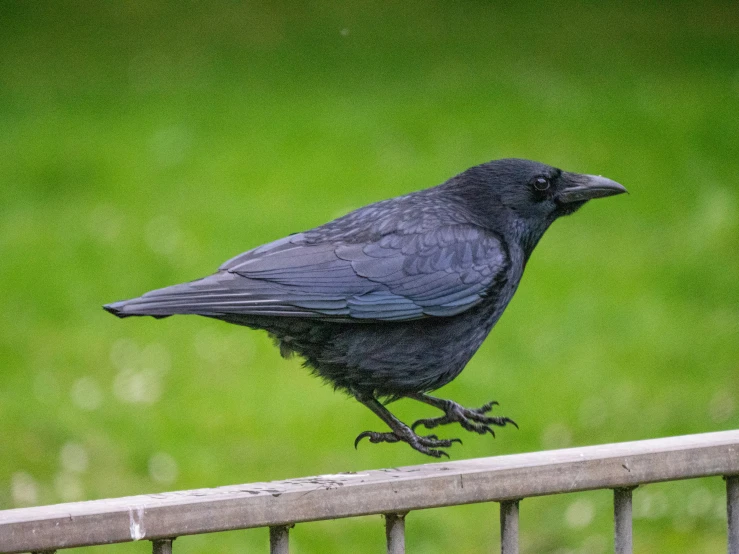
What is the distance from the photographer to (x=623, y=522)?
275 centimetres

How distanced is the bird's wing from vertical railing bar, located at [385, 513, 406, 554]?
0.84 metres

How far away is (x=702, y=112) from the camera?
1036 centimetres

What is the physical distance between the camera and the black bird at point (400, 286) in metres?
3.33

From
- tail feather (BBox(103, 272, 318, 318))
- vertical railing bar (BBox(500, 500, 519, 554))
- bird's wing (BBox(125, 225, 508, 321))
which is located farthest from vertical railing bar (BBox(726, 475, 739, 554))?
tail feather (BBox(103, 272, 318, 318))

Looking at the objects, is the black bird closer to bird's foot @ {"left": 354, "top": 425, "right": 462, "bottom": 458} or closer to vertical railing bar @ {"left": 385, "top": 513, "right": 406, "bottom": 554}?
bird's foot @ {"left": 354, "top": 425, "right": 462, "bottom": 458}

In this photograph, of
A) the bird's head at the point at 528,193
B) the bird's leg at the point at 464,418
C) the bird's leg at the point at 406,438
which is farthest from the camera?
the bird's head at the point at 528,193

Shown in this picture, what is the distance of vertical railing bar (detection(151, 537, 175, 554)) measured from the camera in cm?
240

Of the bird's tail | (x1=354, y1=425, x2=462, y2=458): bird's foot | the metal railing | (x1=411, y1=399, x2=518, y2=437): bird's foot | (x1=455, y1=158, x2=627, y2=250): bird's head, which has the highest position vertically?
(x1=455, y1=158, x2=627, y2=250): bird's head

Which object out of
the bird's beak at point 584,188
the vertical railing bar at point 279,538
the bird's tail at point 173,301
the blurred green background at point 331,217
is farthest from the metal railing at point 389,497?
the blurred green background at point 331,217

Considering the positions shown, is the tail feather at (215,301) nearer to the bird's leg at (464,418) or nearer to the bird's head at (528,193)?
the bird's leg at (464,418)

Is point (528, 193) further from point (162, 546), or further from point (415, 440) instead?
point (162, 546)

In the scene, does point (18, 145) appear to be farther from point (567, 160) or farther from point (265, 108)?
point (567, 160)

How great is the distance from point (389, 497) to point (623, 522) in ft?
1.95

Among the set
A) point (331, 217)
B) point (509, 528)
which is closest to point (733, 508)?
point (509, 528)
